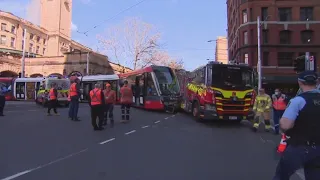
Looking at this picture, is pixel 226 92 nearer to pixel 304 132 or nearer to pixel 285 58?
pixel 304 132

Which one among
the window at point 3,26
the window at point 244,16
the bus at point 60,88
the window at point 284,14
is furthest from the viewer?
the window at point 3,26

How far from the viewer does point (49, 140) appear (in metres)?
9.75

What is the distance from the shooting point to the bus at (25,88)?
119 ft

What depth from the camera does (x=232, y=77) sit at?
47.5ft

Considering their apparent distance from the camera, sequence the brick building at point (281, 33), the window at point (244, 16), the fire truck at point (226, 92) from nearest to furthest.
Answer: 1. the fire truck at point (226, 92)
2. the brick building at point (281, 33)
3. the window at point (244, 16)

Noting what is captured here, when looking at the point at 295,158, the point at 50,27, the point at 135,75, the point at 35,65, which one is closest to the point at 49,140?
the point at 295,158

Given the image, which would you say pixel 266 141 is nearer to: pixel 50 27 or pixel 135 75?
pixel 135 75

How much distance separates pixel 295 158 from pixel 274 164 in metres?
3.83

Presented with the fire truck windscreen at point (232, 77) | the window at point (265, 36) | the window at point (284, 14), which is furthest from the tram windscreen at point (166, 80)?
the window at point (284, 14)

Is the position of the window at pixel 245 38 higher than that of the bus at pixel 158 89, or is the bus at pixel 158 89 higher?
the window at pixel 245 38

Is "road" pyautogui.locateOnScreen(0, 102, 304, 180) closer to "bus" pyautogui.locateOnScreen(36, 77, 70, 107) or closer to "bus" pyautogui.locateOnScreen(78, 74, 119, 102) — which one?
"bus" pyautogui.locateOnScreen(36, 77, 70, 107)

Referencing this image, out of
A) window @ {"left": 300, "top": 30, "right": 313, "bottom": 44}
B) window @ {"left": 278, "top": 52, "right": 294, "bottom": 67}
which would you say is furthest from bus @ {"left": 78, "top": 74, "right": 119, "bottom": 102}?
window @ {"left": 300, "top": 30, "right": 313, "bottom": 44}

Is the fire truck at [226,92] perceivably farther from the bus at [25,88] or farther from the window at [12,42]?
the window at [12,42]

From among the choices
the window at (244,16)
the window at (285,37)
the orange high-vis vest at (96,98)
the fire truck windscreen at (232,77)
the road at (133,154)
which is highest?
the window at (244,16)
